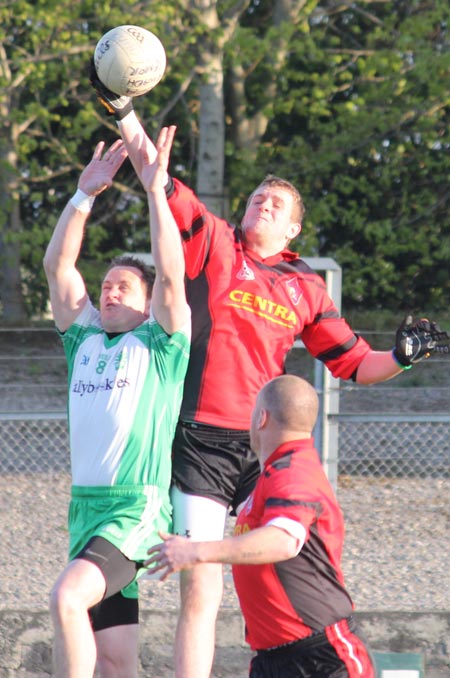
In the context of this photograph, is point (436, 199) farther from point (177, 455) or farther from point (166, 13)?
point (177, 455)

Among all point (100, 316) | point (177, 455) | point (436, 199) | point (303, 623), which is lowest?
point (303, 623)

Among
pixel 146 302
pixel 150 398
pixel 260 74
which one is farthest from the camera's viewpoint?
pixel 260 74

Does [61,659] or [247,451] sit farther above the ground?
[247,451]

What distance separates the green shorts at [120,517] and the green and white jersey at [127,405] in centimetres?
3

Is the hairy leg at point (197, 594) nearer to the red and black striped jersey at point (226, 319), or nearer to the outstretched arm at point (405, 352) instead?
the red and black striped jersey at point (226, 319)

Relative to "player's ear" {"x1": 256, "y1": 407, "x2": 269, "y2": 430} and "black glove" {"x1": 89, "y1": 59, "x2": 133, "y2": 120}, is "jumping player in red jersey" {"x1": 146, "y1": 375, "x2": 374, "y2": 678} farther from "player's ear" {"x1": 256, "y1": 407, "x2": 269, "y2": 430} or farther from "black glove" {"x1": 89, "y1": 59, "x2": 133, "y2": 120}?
"black glove" {"x1": 89, "y1": 59, "x2": 133, "y2": 120}

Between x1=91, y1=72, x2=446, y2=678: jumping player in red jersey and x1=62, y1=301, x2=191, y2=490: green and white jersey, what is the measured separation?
0.67 ft

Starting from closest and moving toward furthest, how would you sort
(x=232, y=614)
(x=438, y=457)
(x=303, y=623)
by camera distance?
(x=303, y=623), (x=232, y=614), (x=438, y=457)

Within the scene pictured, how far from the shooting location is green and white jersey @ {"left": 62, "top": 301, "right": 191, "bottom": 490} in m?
3.93

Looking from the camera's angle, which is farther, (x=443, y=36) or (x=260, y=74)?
(x=260, y=74)

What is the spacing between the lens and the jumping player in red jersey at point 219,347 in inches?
165

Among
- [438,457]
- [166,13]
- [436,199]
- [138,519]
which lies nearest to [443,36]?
[436,199]

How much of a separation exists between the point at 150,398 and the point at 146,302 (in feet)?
1.49

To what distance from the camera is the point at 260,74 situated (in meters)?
13.8
